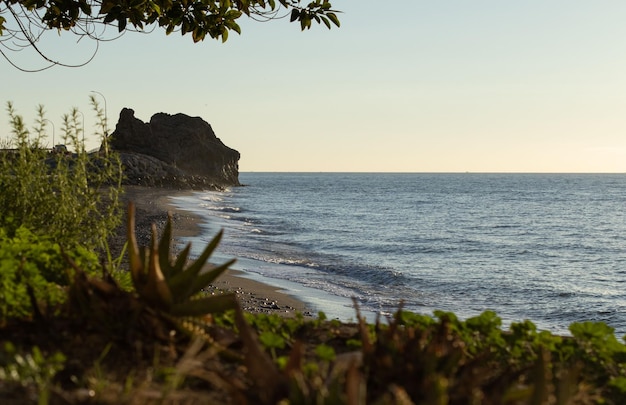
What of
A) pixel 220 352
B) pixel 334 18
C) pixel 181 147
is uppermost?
pixel 181 147

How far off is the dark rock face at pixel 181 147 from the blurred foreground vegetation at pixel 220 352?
61.3m

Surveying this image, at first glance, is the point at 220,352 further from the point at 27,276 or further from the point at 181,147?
the point at 181,147

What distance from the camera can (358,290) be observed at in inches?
672

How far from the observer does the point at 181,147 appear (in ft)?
325

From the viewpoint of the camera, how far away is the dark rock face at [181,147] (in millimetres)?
80100

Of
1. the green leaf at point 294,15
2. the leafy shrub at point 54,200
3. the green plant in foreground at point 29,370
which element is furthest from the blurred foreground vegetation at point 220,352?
the green leaf at point 294,15

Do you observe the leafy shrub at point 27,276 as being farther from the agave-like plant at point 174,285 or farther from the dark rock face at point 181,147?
the dark rock face at point 181,147

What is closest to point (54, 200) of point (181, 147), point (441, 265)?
point (441, 265)

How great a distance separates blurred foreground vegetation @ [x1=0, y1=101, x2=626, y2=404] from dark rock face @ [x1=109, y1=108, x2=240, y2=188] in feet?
201

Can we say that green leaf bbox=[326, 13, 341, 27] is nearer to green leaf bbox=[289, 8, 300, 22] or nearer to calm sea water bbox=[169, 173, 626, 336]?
green leaf bbox=[289, 8, 300, 22]

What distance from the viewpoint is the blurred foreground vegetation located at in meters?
2.92

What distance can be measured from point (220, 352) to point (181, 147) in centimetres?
9732

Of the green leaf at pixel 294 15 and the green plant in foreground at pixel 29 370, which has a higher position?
the green leaf at pixel 294 15

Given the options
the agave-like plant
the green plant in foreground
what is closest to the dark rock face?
the agave-like plant
